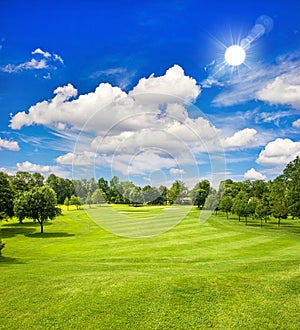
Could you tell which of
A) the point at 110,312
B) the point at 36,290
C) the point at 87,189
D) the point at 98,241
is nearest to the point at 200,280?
the point at 110,312

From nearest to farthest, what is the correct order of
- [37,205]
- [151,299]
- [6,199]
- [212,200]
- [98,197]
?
[151,299]
[98,197]
[37,205]
[6,199]
[212,200]

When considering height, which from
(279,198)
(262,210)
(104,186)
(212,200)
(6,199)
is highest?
(104,186)

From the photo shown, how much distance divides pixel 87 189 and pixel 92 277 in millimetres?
15689

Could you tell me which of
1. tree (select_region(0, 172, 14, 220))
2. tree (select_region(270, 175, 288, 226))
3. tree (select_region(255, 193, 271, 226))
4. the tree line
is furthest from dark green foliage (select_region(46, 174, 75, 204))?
tree (select_region(270, 175, 288, 226))

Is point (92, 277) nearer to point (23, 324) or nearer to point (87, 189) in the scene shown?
point (23, 324)

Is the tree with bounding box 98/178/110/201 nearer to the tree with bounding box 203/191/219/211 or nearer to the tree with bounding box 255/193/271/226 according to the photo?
the tree with bounding box 255/193/271/226

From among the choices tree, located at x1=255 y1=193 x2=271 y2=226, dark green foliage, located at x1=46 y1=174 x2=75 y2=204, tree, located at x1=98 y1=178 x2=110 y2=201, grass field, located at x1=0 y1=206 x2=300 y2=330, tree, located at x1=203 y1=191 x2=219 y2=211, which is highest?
dark green foliage, located at x1=46 y1=174 x2=75 y2=204

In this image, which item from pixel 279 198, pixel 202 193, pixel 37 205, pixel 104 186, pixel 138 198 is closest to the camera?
pixel 104 186

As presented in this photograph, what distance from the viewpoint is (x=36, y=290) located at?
12.0m

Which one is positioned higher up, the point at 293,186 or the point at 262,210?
the point at 293,186

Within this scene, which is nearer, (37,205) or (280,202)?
(37,205)

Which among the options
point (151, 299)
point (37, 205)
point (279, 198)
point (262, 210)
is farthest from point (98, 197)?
point (262, 210)

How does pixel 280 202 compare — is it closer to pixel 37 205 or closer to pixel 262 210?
pixel 262 210

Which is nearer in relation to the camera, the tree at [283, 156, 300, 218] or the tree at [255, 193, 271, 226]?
the tree at [283, 156, 300, 218]
